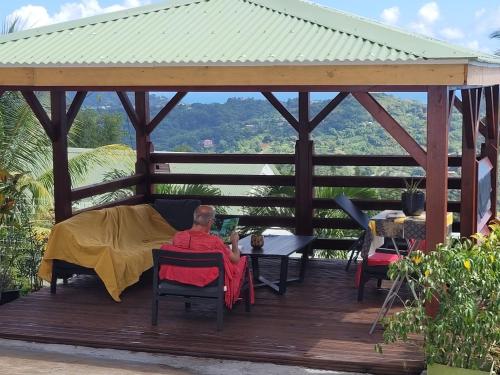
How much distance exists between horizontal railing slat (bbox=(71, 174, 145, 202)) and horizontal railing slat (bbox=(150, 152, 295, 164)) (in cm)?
41

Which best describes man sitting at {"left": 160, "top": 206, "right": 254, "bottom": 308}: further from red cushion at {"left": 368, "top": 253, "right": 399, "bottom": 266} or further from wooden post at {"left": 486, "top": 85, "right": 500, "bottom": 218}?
wooden post at {"left": 486, "top": 85, "right": 500, "bottom": 218}

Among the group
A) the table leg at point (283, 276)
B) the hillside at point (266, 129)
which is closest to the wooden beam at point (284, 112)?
the table leg at point (283, 276)

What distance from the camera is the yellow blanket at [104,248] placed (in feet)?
28.6

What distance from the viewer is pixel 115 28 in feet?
26.9

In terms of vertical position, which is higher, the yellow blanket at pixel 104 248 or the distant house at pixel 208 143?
the distant house at pixel 208 143

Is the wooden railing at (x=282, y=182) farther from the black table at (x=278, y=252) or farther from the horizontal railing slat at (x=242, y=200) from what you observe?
the black table at (x=278, y=252)

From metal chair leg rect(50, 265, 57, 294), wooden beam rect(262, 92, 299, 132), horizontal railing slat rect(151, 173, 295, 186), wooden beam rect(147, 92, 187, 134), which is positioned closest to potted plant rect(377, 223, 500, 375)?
metal chair leg rect(50, 265, 57, 294)

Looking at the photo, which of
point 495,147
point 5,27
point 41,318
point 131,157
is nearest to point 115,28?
point 41,318

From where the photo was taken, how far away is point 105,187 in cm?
1099

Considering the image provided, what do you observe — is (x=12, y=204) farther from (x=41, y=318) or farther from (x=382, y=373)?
(x=382, y=373)

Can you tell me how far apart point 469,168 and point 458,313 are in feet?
11.8

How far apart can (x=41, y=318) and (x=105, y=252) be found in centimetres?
101

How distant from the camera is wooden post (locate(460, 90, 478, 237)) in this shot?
29.0 ft

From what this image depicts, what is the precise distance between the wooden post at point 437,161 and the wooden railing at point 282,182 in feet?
14.2
